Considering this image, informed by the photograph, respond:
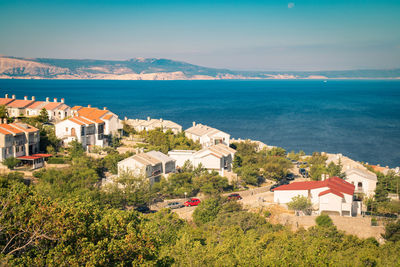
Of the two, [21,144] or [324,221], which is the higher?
[21,144]

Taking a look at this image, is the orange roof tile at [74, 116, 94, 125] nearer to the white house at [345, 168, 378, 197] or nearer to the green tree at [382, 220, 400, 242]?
the white house at [345, 168, 378, 197]

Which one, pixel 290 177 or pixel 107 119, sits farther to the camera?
pixel 107 119

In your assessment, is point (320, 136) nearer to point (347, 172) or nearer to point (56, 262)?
point (347, 172)

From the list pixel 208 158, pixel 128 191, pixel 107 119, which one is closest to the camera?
pixel 128 191

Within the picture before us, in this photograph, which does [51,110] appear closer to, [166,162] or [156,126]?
[156,126]

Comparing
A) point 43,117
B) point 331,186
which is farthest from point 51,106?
point 331,186

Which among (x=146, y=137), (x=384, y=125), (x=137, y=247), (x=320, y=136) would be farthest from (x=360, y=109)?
(x=137, y=247)

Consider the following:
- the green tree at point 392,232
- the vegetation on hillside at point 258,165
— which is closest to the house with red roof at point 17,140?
the vegetation on hillside at point 258,165
